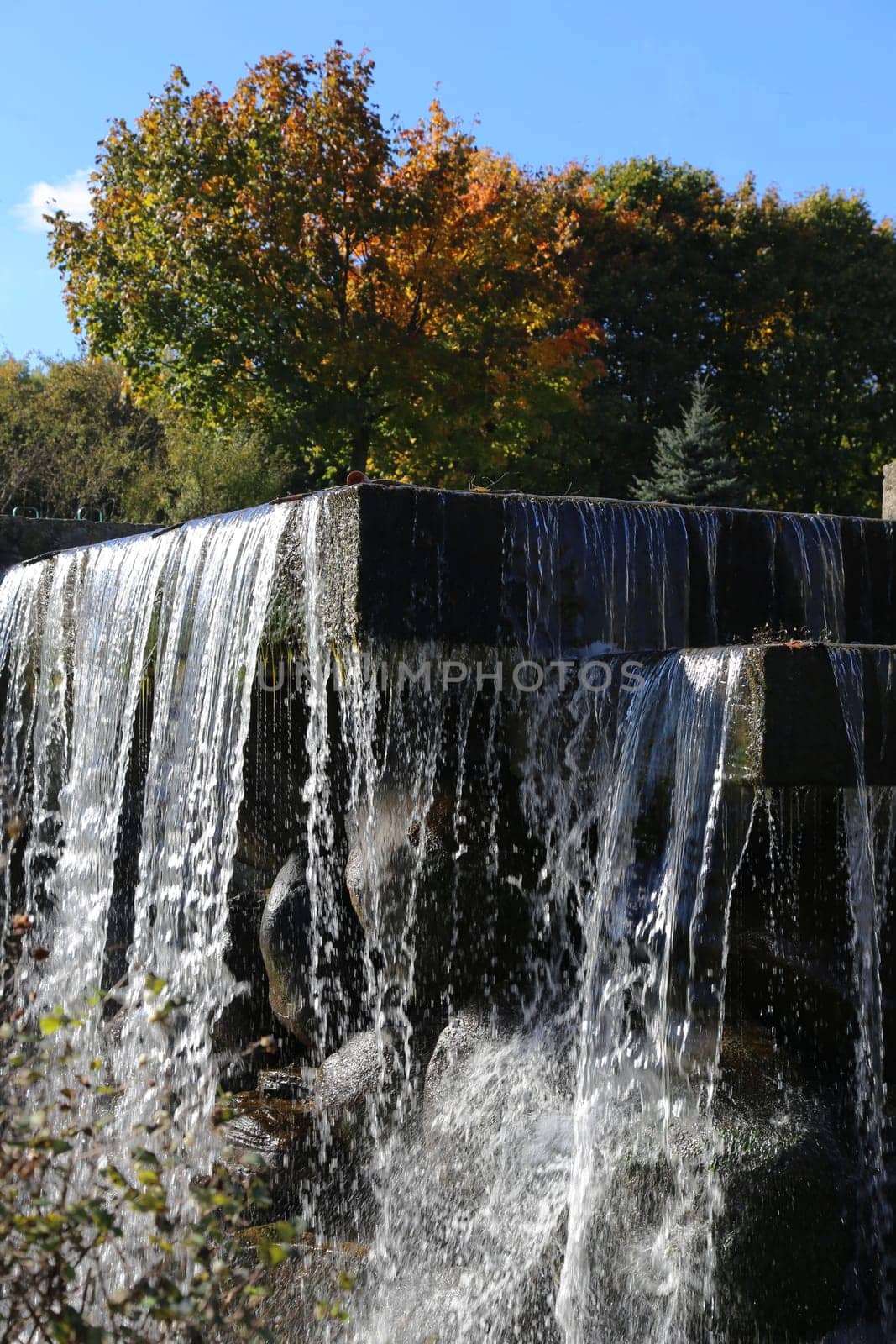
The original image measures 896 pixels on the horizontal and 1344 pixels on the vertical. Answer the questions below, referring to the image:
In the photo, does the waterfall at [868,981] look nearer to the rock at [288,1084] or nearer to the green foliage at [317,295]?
the rock at [288,1084]

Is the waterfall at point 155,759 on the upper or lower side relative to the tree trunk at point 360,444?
lower

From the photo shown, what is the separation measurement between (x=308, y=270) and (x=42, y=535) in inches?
194

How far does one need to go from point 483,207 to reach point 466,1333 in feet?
45.1

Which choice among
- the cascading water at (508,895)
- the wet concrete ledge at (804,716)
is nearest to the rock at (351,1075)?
the cascading water at (508,895)

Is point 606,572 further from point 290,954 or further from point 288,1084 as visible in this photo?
point 288,1084

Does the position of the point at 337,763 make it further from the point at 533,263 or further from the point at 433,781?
the point at 533,263

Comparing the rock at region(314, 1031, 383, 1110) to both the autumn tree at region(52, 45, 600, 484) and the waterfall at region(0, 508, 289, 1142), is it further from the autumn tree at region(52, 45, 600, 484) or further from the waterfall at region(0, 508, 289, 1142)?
the autumn tree at region(52, 45, 600, 484)

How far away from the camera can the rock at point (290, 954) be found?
6.30 meters

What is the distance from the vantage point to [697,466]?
19.0m

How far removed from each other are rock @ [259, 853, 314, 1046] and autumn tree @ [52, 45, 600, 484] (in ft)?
30.9

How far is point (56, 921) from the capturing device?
805cm

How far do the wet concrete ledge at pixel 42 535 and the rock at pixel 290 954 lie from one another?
18.2ft

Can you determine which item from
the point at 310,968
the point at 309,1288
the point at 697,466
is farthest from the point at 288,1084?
the point at 697,466

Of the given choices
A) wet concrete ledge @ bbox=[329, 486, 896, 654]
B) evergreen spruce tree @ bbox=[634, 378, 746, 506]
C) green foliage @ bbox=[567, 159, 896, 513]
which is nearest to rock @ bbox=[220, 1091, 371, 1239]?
wet concrete ledge @ bbox=[329, 486, 896, 654]
